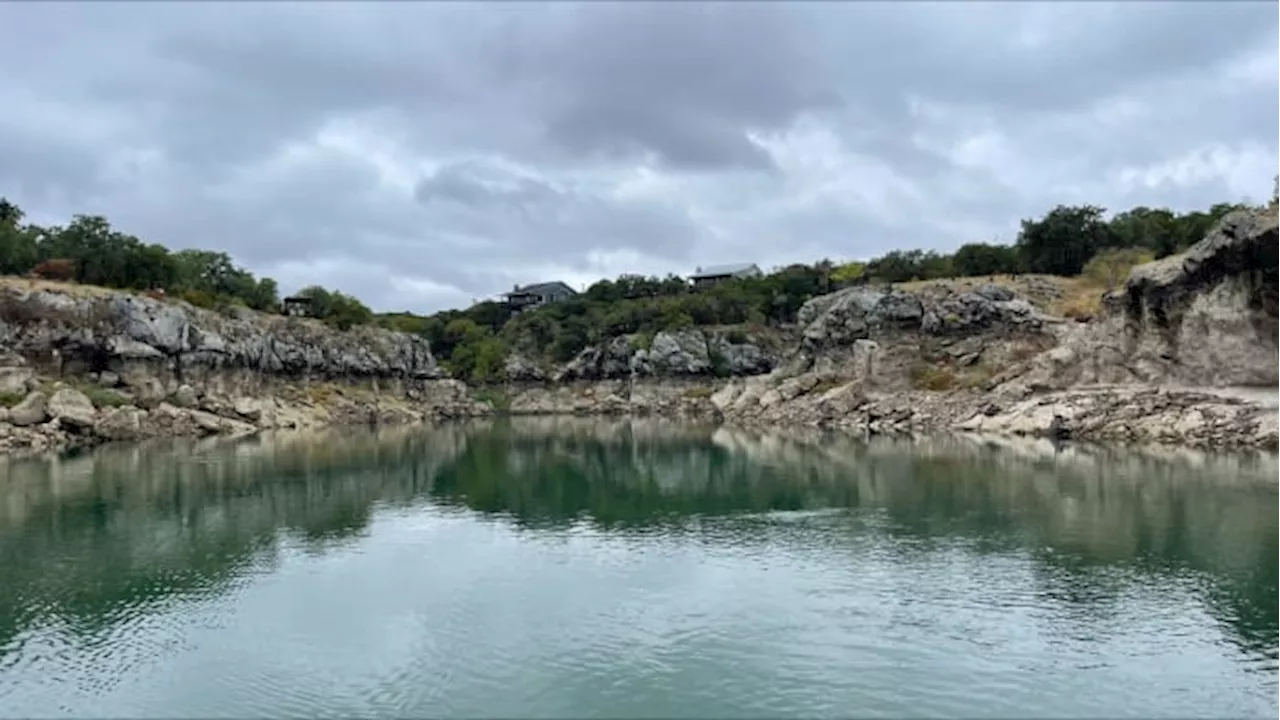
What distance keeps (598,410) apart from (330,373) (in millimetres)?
38973

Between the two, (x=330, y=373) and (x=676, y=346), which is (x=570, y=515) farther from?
(x=676, y=346)

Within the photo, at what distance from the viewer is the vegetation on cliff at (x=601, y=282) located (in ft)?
315

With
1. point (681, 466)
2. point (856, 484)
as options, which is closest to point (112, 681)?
point (856, 484)

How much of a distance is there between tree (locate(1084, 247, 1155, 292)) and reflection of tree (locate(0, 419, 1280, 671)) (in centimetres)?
4053

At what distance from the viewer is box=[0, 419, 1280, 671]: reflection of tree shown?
28.0 metres

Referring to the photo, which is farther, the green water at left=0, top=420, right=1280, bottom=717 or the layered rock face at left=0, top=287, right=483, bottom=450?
the layered rock face at left=0, top=287, right=483, bottom=450

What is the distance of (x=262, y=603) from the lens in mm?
26734

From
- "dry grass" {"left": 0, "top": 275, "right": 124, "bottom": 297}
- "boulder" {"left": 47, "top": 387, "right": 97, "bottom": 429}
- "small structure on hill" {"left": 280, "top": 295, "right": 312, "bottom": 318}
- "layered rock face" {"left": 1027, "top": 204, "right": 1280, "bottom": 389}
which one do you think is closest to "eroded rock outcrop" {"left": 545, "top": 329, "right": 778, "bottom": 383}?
"small structure on hill" {"left": 280, "top": 295, "right": 312, "bottom": 318}

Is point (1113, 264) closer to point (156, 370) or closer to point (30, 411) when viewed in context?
point (156, 370)

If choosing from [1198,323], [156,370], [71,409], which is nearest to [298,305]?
[156,370]

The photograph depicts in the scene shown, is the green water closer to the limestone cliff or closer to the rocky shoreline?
the limestone cliff

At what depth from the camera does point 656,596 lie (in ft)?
87.9

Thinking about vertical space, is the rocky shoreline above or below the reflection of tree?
above

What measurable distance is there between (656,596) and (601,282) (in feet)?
500
